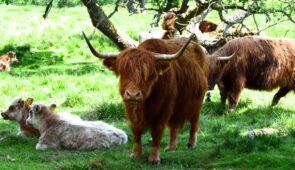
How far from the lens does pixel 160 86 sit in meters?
6.45

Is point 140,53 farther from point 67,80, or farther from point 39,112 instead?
point 67,80

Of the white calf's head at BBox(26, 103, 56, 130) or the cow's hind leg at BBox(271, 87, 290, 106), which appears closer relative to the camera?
the white calf's head at BBox(26, 103, 56, 130)

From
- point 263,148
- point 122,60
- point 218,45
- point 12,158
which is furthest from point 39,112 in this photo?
point 218,45

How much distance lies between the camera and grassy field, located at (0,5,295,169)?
6.62 meters

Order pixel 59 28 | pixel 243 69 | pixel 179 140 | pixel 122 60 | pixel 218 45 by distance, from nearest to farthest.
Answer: pixel 122 60 → pixel 179 140 → pixel 243 69 → pixel 218 45 → pixel 59 28

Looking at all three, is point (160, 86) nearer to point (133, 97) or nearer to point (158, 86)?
point (158, 86)

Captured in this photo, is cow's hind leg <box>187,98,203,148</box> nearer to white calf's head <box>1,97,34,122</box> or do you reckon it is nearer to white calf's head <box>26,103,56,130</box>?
white calf's head <box>26,103,56,130</box>

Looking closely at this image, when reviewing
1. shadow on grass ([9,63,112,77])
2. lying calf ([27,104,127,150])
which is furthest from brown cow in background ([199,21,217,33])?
lying calf ([27,104,127,150])

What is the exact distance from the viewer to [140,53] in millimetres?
6188

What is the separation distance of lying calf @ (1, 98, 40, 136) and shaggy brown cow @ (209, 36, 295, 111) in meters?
3.87

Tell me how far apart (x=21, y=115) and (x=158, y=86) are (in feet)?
13.0

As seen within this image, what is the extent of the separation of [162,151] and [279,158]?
6.48ft

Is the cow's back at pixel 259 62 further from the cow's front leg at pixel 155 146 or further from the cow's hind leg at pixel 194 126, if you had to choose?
the cow's front leg at pixel 155 146

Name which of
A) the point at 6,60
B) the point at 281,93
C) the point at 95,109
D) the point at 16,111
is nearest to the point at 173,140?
the point at 95,109
